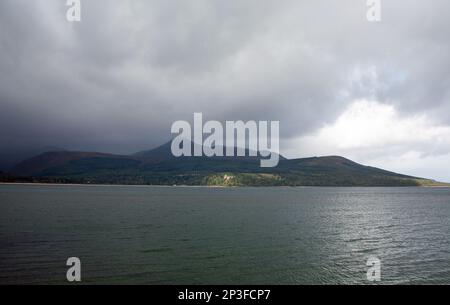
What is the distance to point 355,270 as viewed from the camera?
4288cm

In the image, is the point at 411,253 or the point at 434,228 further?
the point at 434,228

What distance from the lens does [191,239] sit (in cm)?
6053
